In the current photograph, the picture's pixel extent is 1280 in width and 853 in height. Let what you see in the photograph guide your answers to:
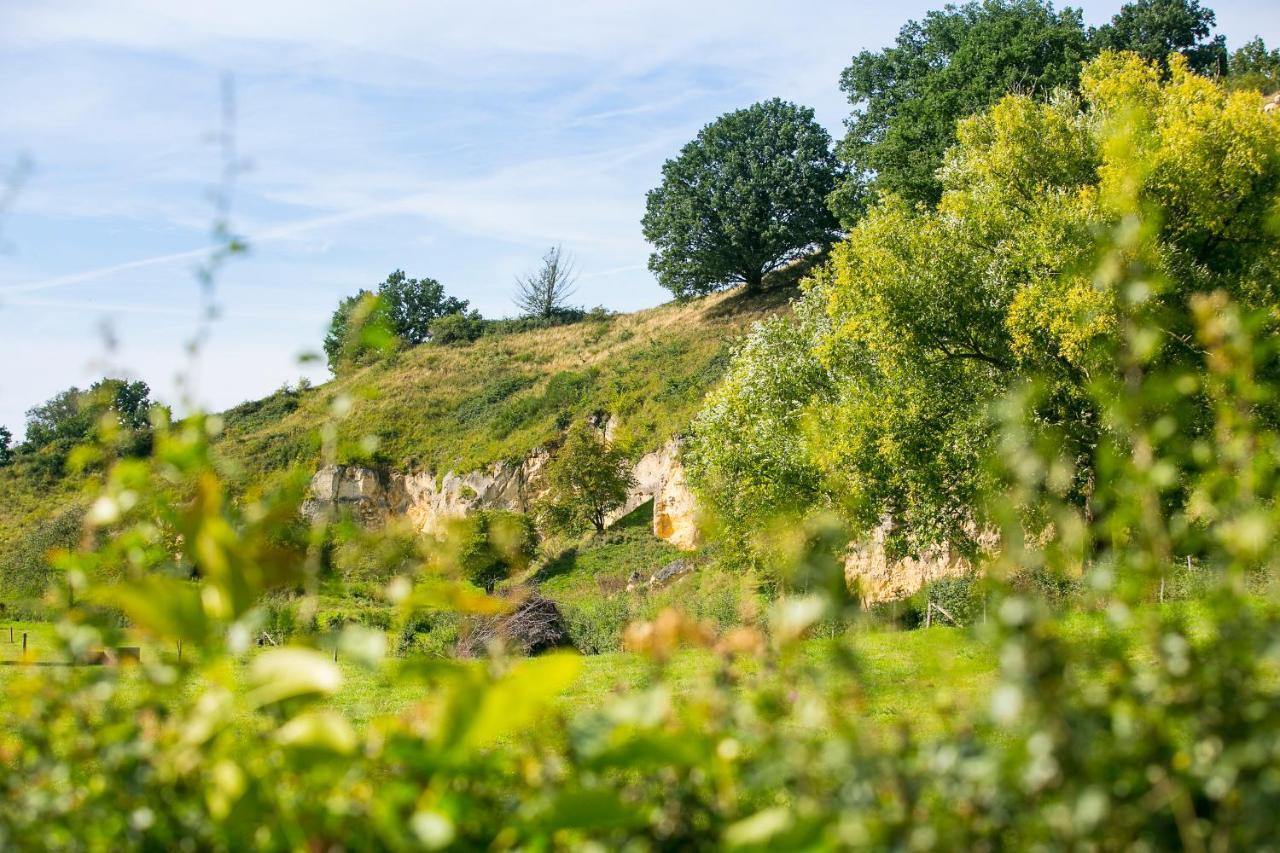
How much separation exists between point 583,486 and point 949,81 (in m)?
20.5

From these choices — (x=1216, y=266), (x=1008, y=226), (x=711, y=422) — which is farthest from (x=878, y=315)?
(x=711, y=422)

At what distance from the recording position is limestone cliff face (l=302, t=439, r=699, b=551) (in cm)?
3547

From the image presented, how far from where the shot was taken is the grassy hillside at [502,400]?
4272cm

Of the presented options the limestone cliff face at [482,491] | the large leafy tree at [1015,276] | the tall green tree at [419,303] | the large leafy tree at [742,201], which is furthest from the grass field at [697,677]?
the tall green tree at [419,303]

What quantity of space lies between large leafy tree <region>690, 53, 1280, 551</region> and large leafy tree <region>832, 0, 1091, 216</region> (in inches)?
548

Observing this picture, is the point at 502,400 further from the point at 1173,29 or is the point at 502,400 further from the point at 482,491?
the point at 1173,29

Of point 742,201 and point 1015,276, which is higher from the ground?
point 742,201

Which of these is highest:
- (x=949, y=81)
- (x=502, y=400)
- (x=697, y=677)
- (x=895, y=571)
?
(x=949, y=81)

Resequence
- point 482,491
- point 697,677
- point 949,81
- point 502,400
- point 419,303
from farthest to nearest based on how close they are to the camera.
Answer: point 419,303 → point 502,400 → point 482,491 → point 949,81 → point 697,677

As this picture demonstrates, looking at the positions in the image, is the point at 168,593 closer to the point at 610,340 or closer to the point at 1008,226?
the point at 1008,226

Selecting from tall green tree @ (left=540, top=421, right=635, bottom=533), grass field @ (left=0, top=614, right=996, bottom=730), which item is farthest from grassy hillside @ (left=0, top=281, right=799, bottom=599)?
grass field @ (left=0, top=614, right=996, bottom=730)

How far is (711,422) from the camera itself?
23.5 metres

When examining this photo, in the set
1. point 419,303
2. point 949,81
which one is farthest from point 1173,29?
point 419,303

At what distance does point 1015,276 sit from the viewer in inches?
679
